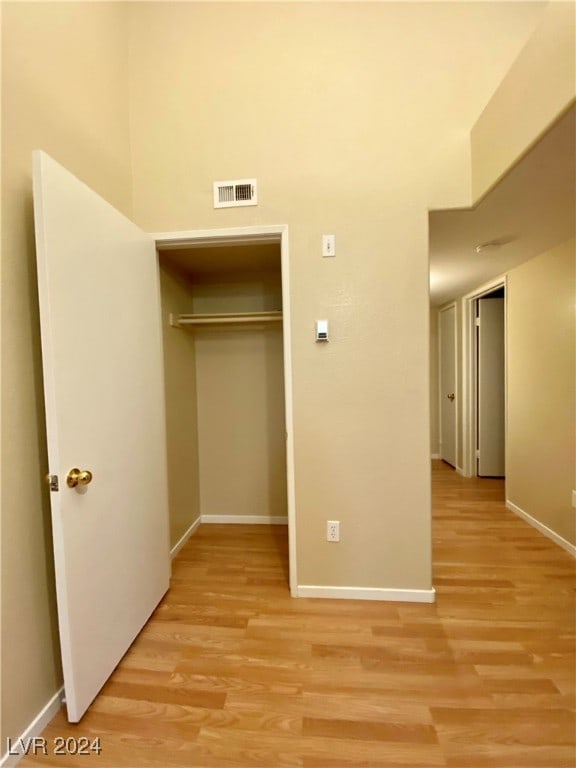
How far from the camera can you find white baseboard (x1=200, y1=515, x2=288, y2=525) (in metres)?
2.78

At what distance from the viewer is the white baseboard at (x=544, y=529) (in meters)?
2.24

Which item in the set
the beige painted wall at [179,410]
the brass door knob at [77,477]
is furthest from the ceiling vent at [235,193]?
the brass door knob at [77,477]

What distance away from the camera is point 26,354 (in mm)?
1142

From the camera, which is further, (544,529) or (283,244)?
(544,529)

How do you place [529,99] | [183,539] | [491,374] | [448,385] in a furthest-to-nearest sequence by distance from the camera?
1. [448,385]
2. [491,374]
3. [183,539]
4. [529,99]

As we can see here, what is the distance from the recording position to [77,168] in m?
1.41

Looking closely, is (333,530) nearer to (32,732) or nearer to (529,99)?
(32,732)

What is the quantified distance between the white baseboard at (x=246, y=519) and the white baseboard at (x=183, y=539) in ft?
0.34

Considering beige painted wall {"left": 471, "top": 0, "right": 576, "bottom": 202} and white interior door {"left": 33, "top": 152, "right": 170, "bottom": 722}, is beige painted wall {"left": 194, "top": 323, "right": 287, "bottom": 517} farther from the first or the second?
beige painted wall {"left": 471, "top": 0, "right": 576, "bottom": 202}

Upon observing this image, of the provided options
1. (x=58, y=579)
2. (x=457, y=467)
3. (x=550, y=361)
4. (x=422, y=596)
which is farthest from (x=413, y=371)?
(x=457, y=467)

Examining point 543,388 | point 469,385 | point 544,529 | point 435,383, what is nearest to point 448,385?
point 435,383

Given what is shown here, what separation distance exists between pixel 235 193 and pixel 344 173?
1.93 ft

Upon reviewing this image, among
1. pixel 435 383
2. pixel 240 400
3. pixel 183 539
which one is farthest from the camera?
pixel 435 383

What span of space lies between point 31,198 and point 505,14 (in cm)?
238
